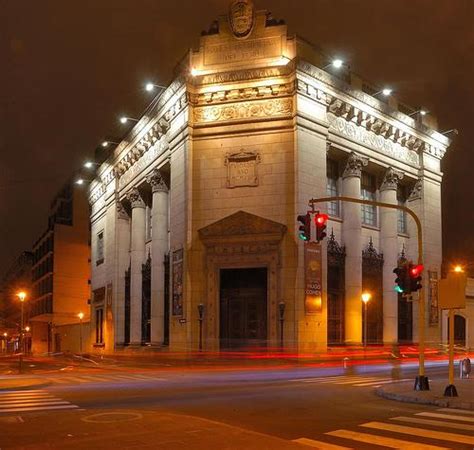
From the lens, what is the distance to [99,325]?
61656 millimetres

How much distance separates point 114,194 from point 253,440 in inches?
1937

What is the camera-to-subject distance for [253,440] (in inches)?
417

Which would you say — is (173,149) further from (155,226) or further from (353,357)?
(353,357)

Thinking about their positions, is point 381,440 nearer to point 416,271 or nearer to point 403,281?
point 403,281

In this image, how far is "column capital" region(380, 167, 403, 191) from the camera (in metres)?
47.5

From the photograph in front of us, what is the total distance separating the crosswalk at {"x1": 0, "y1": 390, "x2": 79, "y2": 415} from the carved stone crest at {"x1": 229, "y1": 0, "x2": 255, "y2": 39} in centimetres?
2708

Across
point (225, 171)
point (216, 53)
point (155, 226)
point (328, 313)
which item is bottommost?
point (328, 313)

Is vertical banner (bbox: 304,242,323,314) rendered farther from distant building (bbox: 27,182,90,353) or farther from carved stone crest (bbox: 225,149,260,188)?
distant building (bbox: 27,182,90,353)

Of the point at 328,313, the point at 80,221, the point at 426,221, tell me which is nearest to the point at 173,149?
the point at 328,313

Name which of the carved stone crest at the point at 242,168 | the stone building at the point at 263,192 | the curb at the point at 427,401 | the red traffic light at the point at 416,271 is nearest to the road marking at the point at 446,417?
the curb at the point at 427,401

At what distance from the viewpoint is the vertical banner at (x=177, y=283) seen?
130 ft

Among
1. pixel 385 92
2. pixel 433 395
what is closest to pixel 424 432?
pixel 433 395

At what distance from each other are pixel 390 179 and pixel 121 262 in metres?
24.4

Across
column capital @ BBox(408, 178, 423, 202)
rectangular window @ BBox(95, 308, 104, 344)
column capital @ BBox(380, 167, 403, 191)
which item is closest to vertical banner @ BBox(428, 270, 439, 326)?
column capital @ BBox(408, 178, 423, 202)
